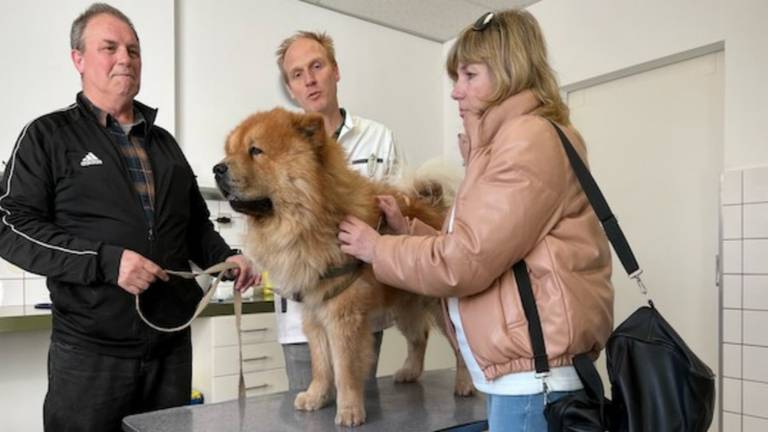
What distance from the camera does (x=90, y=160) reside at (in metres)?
1.71

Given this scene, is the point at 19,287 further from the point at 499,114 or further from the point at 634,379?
the point at 634,379

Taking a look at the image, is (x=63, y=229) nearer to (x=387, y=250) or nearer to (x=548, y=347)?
(x=387, y=250)

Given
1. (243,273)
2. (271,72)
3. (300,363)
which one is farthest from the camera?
(271,72)

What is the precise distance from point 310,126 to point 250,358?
234 cm

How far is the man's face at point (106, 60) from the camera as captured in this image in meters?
1.76

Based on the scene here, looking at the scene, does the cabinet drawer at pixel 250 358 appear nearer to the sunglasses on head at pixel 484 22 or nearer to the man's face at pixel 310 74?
the man's face at pixel 310 74

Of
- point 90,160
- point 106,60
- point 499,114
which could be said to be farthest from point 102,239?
point 499,114

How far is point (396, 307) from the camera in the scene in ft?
5.85

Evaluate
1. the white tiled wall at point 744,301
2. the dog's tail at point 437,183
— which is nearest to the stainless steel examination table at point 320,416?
the dog's tail at point 437,183

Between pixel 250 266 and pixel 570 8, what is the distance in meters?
3.44

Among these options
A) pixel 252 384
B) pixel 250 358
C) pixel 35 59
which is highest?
pixel 35 59

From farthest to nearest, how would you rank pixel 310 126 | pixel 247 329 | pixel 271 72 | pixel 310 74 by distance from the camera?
pixel 271 72
pixel 247 329
pixel 310 74
pixel 310 126

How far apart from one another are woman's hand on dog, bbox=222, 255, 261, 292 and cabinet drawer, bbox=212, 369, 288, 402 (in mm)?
1698

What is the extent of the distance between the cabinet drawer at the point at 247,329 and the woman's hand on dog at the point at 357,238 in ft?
6.88
